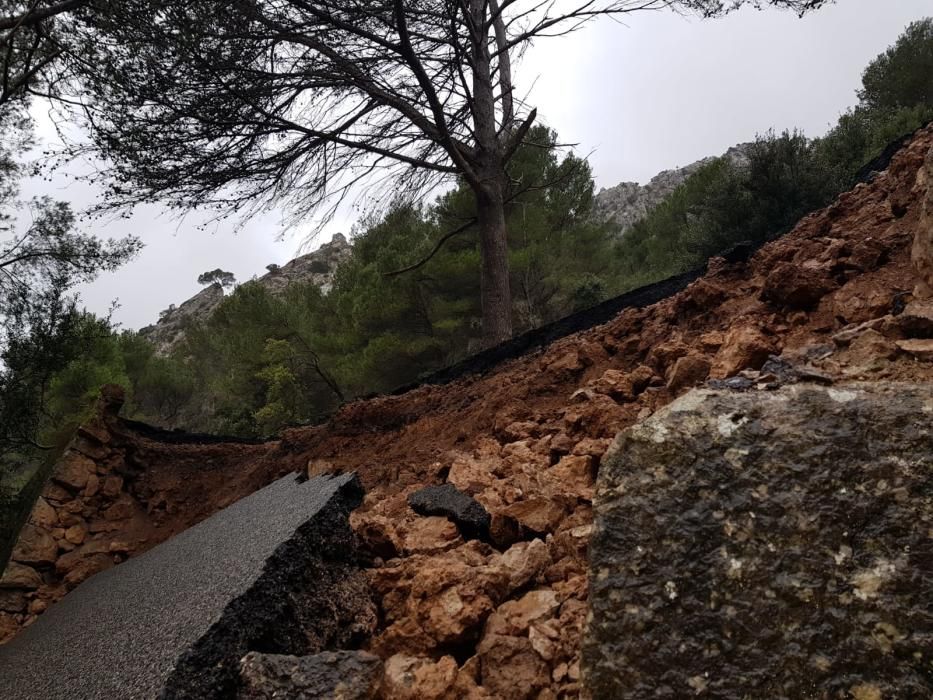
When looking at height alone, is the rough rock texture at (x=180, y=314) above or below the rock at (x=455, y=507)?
above

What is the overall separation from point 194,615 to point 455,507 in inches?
33.3

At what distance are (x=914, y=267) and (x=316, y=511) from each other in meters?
2.09

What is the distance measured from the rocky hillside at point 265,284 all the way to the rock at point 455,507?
40164mm

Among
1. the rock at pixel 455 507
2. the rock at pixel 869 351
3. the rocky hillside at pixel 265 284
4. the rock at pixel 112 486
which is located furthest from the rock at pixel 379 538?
the rocky hillside at pixel 265 284

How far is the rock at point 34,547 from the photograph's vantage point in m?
3.80

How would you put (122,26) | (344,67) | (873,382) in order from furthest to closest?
(344,67)
(122,26)
(873,382)

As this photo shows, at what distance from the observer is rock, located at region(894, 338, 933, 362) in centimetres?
125

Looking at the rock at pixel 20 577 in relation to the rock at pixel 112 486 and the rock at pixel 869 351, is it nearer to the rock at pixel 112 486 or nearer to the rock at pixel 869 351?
the rock at pixel 112 486

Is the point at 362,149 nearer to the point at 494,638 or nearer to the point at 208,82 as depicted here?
the point at 208,82

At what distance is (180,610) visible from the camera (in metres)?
1.72

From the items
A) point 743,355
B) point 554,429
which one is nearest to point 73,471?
point 554,429

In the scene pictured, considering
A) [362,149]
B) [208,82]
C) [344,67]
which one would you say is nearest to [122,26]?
[208,82]

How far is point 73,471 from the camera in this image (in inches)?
172

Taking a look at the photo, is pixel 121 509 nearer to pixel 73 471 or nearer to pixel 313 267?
pixel 73 471
